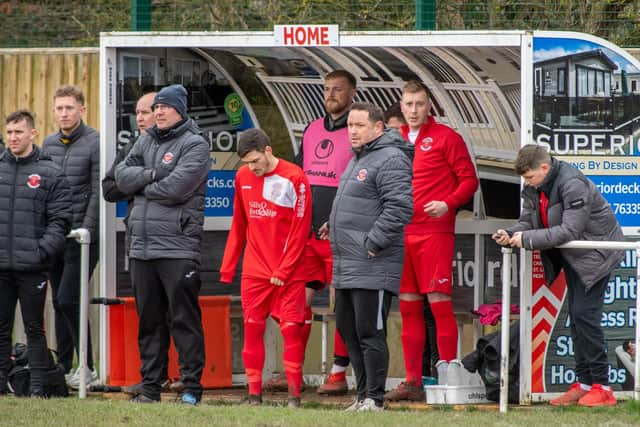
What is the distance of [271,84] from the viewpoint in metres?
10.2

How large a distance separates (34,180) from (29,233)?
13.7 inches

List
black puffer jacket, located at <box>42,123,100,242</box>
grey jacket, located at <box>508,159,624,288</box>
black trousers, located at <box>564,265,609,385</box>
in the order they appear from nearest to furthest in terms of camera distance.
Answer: grey jacket, located at <box>508,159,624,288</box>
black trousers, located at <box>564,265,609,385</box>
black puffer jacket, located at <box>42,123,100,242</box>

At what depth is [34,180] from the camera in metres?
8.91

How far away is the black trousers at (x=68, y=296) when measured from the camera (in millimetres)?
9406

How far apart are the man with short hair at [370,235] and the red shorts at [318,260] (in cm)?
62

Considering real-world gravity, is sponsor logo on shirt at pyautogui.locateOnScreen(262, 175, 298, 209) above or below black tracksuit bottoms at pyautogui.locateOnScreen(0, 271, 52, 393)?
above

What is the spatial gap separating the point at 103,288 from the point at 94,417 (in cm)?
163

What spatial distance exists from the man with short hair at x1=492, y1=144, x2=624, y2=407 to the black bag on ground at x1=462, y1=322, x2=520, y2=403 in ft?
1.16

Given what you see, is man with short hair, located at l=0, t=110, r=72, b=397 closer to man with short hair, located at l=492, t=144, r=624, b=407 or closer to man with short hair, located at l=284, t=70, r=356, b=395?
man with short hair, located at l=284, t=70, r=356, b=395

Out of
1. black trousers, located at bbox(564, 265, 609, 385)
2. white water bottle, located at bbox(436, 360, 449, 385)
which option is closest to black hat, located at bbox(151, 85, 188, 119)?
white water bottle, located at bbox(436, 360, 449, 385)

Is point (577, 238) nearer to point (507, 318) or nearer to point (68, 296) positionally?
point (507, 318)

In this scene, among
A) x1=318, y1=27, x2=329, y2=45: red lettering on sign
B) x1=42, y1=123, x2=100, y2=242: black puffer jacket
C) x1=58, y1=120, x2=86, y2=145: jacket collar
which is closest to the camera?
x1=318, y1=27, x2=329, y2=45: red lettering on sign

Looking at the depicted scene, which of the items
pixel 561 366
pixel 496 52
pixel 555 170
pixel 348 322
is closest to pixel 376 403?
pixel 348 322

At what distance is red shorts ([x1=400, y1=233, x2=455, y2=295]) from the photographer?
29.0 feet
